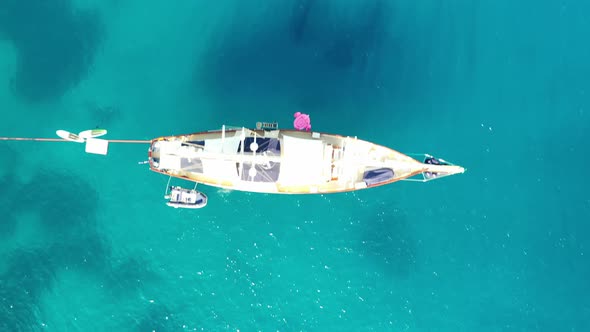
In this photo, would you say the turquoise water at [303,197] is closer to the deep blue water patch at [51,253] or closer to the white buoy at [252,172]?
the deep blue water patch at [51,253]

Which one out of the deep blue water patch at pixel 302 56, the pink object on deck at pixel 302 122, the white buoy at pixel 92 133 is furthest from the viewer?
the deep blue water patch at pixel 302 56

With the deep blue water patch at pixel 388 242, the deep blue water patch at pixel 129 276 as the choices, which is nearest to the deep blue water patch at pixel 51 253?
the deep blue water patch at pixel 129 276

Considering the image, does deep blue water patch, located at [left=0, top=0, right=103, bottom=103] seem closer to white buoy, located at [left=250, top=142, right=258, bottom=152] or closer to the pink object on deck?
white buoy, located at [left=250, top=142, right=258, bottom=152]

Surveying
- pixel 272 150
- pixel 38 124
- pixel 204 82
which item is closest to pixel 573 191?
pixel 272 150

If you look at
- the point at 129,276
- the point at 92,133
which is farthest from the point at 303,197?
the point at 92,133

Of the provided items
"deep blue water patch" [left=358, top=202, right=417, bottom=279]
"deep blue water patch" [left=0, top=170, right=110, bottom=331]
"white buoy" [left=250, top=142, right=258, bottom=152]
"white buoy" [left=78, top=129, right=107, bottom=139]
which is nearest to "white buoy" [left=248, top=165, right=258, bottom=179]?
"white buoy" [left=250, top=142, right=258, bottom=152]
